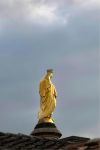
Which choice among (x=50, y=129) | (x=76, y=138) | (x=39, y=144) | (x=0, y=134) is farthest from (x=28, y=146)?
(x=50, y=129)

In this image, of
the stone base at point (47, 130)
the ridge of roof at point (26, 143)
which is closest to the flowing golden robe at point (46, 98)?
the stone base at point (47, 130)

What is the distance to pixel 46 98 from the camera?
1959cm

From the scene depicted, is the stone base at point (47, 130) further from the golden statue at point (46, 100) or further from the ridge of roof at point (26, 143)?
the ridge of roof at point (26, 143)

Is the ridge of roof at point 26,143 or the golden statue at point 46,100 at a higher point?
the golden statue at point 46,100

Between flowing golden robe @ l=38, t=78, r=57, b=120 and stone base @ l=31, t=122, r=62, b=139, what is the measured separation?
0.38 metres

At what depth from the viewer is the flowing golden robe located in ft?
62.8

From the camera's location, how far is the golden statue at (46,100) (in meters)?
19.1

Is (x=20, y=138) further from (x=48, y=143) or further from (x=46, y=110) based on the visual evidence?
(x=46, y=110)

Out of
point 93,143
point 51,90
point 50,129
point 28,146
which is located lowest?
point 93,143

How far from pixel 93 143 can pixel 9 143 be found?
2.95 meters

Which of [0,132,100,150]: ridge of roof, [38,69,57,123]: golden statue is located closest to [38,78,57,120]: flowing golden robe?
[38,69,57,123]: golden statue

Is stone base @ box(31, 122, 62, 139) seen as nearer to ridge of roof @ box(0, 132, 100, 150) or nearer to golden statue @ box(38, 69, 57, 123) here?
golden statue @ box(38, 69, 57, 123)

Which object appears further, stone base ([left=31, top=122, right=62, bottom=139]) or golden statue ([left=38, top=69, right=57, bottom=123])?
golden statue ([left=38, top=69, right=57, bottom=123])

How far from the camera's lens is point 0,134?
11.9 metres
